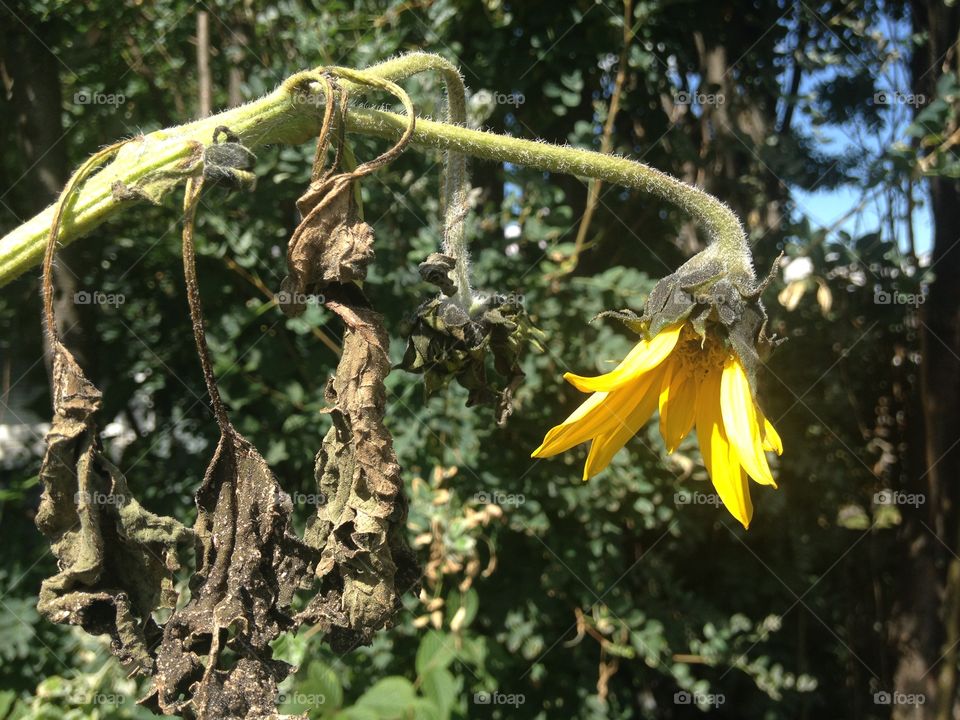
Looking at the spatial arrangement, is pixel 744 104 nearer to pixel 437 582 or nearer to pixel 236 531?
pixel 437 582

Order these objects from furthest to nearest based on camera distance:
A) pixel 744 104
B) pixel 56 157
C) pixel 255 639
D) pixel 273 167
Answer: pixel 744 104 → pixel 273 167 → pixel 56 157 → pixel 255 639

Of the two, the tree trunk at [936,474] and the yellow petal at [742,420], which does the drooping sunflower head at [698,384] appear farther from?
the tree trunk at [936,474]

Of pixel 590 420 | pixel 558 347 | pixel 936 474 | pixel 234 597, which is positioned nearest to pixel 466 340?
pixel 590 420

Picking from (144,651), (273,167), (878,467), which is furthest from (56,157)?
(878,467)

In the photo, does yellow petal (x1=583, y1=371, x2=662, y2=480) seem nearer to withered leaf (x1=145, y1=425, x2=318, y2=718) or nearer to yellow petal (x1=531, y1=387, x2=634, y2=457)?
yellow petal (x1=531, y1=387, x2=634, y2=457)

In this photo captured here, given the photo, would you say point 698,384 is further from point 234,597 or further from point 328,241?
point 234,597

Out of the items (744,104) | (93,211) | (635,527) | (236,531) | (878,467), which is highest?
(93,211)

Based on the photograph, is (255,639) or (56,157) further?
(56,157)
